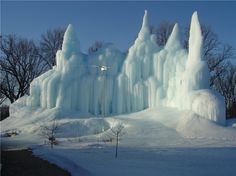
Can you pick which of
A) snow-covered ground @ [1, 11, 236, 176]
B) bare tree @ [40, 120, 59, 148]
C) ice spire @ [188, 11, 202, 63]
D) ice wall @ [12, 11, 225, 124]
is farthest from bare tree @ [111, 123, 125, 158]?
ice spire @ [188, 11, 202, 63]

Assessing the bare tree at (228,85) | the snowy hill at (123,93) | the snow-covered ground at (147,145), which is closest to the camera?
the snow-covered ground at (147,145)

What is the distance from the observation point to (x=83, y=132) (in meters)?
28.3

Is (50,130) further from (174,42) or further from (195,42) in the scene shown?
(174,42)

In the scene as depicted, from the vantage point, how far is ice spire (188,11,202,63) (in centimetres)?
2983

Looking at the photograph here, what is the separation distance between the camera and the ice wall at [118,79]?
31469 mm

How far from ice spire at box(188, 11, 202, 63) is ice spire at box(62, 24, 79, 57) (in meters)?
9.88

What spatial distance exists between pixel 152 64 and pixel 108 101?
4.68m

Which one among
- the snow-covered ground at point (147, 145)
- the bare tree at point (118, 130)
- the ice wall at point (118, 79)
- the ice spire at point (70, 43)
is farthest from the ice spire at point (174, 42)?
the bare tree at point (118, 130)

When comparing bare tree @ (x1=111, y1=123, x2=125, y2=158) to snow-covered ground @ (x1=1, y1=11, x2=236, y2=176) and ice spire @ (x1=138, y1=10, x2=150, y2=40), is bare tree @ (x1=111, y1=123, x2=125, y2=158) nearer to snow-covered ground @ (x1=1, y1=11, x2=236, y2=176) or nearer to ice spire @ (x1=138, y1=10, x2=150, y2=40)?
snow-covered ground @ (x1=1, y1=11, x2=236, y2=176)

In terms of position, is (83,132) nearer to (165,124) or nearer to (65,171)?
(165,124)

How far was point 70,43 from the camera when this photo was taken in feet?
115

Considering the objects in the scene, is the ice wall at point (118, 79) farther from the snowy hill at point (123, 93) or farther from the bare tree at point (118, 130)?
the bare tree at point (118, 130)

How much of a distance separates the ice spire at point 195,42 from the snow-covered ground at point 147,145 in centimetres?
428

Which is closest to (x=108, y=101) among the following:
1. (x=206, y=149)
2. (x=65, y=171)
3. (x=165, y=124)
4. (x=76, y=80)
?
(x=76, y=80)
